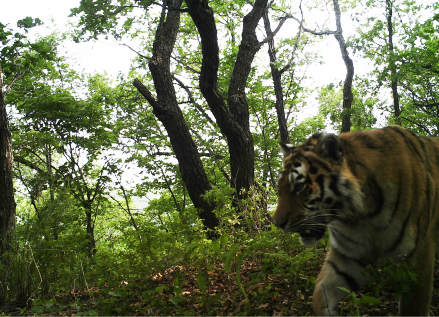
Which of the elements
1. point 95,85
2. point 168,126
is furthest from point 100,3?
point 95,85

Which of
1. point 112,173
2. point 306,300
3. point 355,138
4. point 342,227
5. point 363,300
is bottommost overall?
point 306,300

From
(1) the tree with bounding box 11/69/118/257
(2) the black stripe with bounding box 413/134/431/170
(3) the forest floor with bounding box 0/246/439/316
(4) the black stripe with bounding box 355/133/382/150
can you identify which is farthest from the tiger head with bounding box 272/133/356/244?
(1) the tree with bounding box 11/69/118/257

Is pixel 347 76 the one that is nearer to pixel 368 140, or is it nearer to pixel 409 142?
pixel 409 142

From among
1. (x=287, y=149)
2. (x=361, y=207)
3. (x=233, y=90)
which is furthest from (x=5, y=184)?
(x=361, y=207)

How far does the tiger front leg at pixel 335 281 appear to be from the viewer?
272 centimetres

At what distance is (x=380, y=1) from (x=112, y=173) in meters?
13.9

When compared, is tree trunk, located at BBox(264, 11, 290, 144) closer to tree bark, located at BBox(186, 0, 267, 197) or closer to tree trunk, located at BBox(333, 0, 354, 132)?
tree trunk, located at BBox(333, 0, 354, 132)

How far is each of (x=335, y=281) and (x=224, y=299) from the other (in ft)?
4.21

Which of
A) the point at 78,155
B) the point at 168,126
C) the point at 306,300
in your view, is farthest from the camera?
the point at 78,155

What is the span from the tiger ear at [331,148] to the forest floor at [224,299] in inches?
41.9

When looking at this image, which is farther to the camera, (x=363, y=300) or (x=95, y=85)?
(x=95, y=85)

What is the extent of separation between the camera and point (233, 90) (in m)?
8.76

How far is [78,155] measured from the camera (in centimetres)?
1066

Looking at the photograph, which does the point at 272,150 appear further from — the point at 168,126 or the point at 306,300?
the point at 306,300
